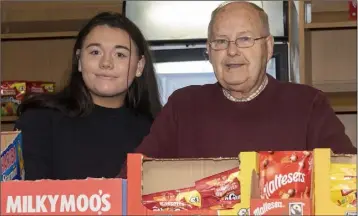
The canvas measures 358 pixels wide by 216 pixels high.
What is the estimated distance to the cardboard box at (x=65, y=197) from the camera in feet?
3.29

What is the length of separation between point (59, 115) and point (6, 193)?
2.57 ft

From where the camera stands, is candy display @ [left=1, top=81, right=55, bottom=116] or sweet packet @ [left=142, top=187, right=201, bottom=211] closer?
sweet packet @ [left=142, top=187, right=201, bottom=211]

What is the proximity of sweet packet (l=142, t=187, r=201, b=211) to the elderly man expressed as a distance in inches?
12.7

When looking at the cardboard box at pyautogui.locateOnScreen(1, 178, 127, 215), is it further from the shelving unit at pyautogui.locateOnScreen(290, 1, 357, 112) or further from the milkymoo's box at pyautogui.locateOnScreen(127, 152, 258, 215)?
the shelving unit at pyautogui.locateOnScreen(290, 1, 357, 112)

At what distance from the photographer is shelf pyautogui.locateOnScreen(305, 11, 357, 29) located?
3.50 meters

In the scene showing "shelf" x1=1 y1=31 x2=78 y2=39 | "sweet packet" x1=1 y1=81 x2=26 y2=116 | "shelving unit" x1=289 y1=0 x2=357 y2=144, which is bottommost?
"sweet packet" x1=1 y1=81 x2=26 y2=116

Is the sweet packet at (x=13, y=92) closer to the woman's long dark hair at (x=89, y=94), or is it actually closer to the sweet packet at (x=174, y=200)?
the woman's long dark hair at (x=89, y=94)

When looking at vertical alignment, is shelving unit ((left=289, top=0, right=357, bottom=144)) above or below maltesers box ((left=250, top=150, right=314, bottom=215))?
above

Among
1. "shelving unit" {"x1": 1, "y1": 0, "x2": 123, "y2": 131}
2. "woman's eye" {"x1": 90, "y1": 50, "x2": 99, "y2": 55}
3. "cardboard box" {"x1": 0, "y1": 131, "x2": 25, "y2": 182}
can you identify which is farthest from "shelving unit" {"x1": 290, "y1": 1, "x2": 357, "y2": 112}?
"cardboard box" {"x1": 0, "y1": 131, "x2": 25, "y2": 182}

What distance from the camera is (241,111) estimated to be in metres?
1.55

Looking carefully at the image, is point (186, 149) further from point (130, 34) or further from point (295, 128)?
point (130, 34)

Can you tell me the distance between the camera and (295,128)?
1.47m

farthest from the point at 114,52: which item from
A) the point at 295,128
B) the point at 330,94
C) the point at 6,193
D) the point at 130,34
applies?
the point at 330,94

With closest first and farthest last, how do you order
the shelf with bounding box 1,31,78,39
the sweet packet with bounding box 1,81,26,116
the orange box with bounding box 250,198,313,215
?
1. the orange box with bounding box 250,198,313,215
2. the sweet packet with bounding box 1,81,26,116
3. the shelf with bounding box 1,31,78,39
